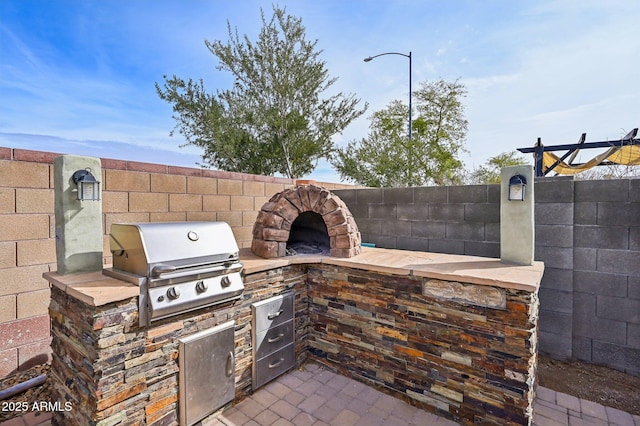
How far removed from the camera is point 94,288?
2174 mm

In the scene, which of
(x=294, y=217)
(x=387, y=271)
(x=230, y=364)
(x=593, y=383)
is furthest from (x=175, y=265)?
(x=593, y=383)

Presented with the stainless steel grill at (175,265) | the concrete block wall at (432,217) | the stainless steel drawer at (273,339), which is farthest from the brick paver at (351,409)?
the concrete block wall at (432,217)

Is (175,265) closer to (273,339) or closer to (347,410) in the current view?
(273,339)

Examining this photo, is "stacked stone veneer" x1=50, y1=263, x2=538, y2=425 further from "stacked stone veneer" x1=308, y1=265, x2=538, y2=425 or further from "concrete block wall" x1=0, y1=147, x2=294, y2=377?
"concrete block wall" x1=0, y1=147, x2=294, y2=377

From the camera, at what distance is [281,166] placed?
11.1 metres

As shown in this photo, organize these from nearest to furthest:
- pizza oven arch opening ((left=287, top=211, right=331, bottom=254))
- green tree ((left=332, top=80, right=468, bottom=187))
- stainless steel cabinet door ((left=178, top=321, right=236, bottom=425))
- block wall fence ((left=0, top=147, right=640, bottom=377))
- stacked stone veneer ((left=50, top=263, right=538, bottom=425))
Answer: stacked stone veneer ((left=50, top=263, right=538, bottom=425)) < stainless steel cabinet door ((left=178, top=321, right=236, bottom=425)) < block wall fence ((left=0, top=147, right=640, bottom=377)) < pizza oven arch opening ((left=287, top=211, right=331, bottom=254)) < green tree ((left=332, top=80, right=468, bottom=187))

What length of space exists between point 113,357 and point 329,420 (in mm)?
1890

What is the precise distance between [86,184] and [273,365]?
100.0 inches

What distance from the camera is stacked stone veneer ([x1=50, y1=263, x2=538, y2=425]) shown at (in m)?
2.11

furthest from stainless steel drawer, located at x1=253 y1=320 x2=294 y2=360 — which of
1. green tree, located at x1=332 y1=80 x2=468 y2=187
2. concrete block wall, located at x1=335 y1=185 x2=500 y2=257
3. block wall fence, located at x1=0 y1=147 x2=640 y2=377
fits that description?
green tree, located at x1=332 y1=80 x2=468 y2=187

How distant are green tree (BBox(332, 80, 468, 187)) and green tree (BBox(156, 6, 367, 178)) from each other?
1.43m

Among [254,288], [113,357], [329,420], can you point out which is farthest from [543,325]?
[113,357]

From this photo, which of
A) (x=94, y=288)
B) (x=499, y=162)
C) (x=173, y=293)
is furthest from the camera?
(x=499, y=162)

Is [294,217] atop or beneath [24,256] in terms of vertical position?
atop
